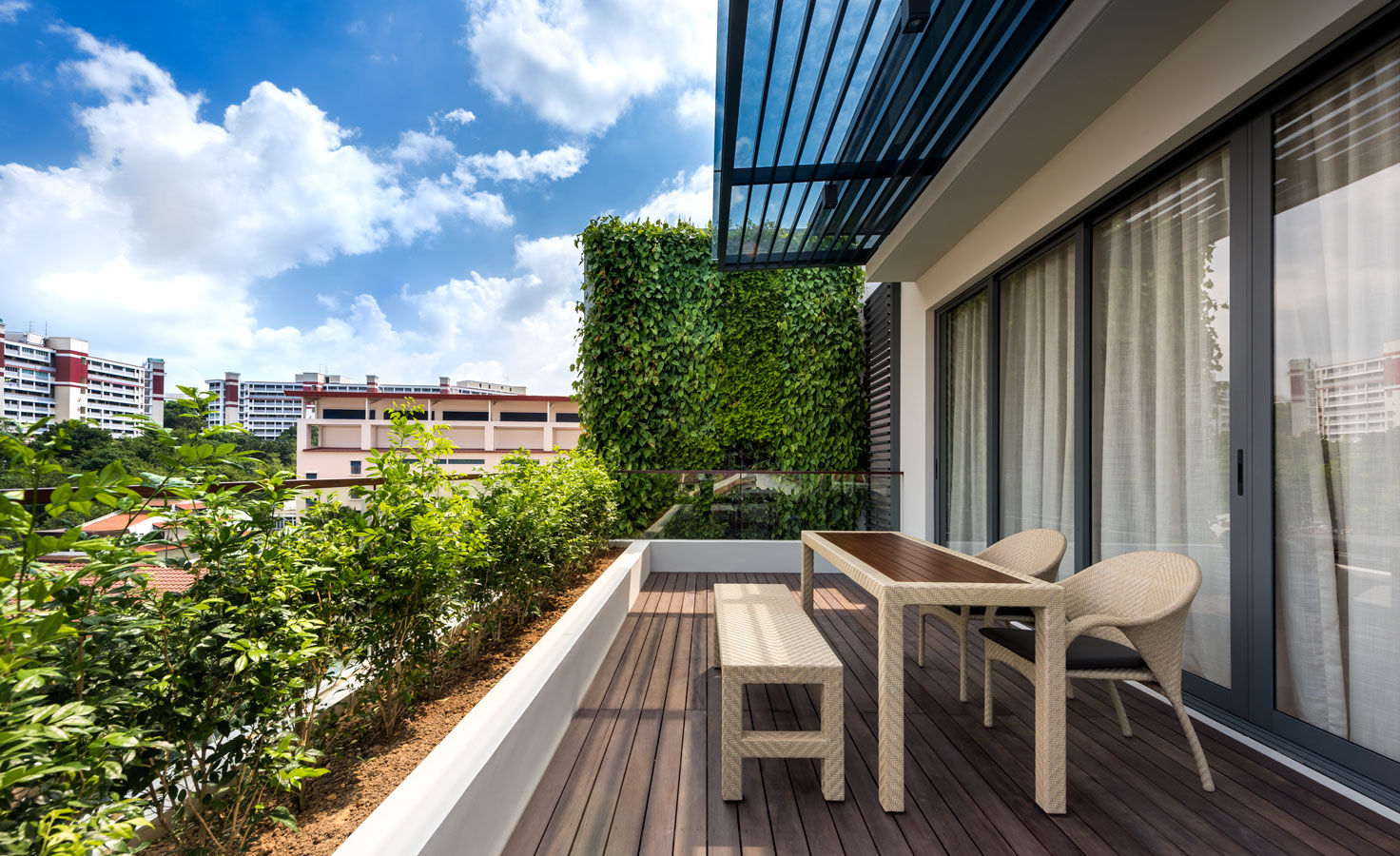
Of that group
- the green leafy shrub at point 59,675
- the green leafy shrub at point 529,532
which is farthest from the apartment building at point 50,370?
the green leafy shrub at point 59,675

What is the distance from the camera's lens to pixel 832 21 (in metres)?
2.91

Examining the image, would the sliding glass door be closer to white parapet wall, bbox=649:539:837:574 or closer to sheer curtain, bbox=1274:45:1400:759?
sheer curtain, bbox=1274:45:1400:759

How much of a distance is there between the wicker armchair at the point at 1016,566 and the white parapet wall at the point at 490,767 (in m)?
1.74

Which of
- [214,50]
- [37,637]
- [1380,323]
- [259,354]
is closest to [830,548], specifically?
[1380,323]

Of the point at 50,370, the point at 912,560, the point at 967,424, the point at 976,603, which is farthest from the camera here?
the point at 50,370

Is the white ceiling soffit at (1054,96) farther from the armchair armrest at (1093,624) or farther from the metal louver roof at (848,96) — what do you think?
the armchair armrest at (1093,624)

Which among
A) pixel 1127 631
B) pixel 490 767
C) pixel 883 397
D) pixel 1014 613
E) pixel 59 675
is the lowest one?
pixel 490 767

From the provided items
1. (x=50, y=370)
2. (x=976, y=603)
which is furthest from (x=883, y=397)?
(x=50, y=370)

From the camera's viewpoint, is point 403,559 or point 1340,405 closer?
point 403,559

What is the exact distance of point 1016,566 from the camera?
3.22 meters

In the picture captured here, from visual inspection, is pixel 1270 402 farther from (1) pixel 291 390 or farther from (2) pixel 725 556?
(1) pixel 291 390

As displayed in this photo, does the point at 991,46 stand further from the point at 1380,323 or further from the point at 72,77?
the point at 72,77

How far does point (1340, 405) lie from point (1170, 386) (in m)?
0.78

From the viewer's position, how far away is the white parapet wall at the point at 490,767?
1434 millimetres
